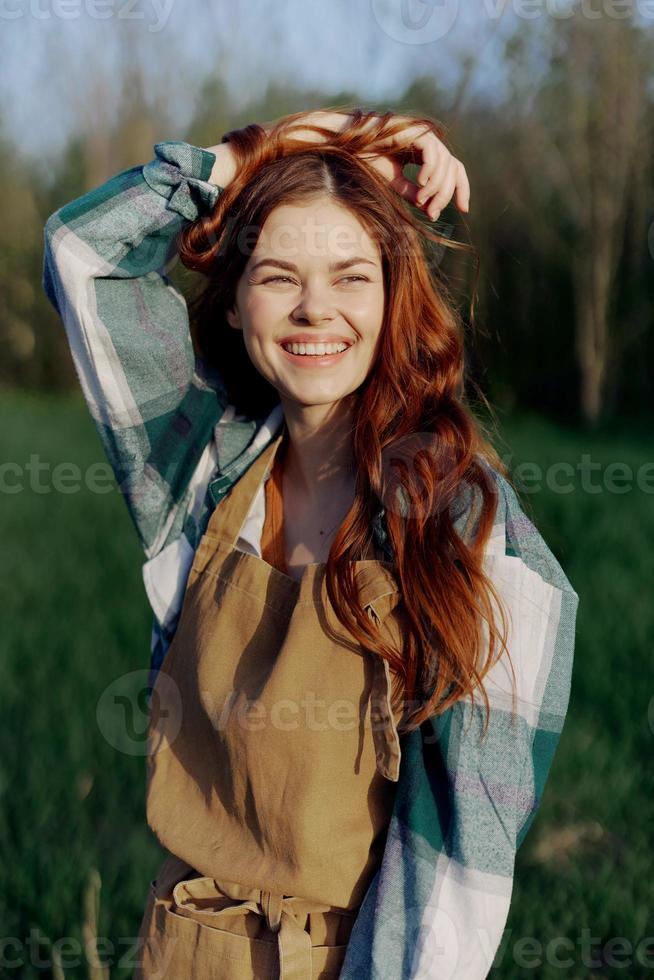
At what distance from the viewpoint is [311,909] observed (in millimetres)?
1320

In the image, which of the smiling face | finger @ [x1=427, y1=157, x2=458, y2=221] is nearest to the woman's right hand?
finger @ [x1=427, y1=157, x2=458, y2=221]

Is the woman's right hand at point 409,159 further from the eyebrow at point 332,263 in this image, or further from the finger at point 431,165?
A: the eyebrow at point 332,263

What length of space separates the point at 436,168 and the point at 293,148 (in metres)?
0.22

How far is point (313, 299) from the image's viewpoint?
1.43m

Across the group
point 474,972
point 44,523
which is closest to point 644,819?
→ point 474,972

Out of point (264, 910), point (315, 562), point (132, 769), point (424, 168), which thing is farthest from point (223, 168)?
point (132, 769)

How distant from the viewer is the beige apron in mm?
1284

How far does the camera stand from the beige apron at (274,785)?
1.28 metres

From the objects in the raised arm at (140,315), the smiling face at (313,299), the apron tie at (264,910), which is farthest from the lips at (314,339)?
the apron tie at (264,910)

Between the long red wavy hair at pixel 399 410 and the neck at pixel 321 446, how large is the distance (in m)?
0.04

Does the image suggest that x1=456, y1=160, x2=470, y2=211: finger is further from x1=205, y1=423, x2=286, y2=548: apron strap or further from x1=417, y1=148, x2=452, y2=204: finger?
x1=205, y1=423, x2=286, y2=548: apron strap

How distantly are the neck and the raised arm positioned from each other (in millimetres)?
156

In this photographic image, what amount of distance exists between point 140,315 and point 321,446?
0.34 metres

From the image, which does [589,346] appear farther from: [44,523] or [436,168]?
[436,168]
